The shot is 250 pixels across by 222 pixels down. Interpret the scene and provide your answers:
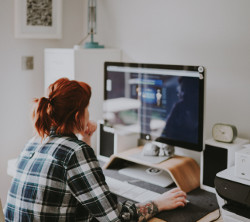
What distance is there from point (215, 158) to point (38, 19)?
1510 mm

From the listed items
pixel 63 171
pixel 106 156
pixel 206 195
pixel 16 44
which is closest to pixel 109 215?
pixel 63 171

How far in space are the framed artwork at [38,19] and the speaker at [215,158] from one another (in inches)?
54.0

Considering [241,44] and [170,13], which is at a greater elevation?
[170,13]

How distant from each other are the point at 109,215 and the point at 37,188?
0.28m

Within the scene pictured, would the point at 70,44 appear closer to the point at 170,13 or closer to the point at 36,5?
the point at 36,5

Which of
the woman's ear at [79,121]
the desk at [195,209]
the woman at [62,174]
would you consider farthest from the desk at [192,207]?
the woman's ear at [79,121]

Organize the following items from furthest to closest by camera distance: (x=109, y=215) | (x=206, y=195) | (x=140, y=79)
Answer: (x=140, y=79), (x=206, y=195), (x=109, y=215)

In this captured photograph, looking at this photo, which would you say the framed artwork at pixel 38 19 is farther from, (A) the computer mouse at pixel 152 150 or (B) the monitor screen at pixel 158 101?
(A) the computer mouse at pixel 152 150

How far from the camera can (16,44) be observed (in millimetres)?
2654

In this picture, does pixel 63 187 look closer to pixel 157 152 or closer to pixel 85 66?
pixel 157 152

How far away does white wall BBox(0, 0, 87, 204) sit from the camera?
2.61m

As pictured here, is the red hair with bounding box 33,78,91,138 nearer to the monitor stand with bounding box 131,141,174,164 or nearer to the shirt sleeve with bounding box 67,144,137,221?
the shirt sleeve with bounding box 67,144,137,221

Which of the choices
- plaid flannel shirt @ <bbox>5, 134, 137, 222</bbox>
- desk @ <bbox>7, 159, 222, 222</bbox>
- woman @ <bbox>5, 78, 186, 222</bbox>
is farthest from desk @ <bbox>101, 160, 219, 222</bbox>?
plaid flannel shirt @ <bbox>5, 134, 137, 222</bbox>

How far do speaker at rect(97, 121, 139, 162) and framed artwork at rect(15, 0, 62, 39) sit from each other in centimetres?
75
